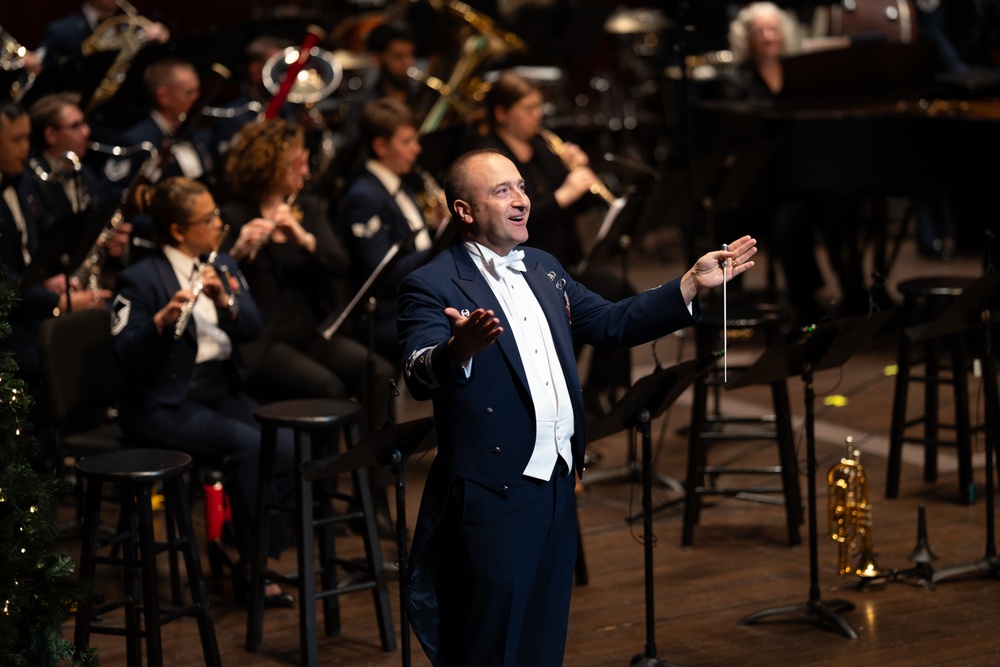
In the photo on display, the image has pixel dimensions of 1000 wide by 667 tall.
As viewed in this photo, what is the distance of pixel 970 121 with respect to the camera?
24.7 ft

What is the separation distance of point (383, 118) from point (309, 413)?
1.83 m

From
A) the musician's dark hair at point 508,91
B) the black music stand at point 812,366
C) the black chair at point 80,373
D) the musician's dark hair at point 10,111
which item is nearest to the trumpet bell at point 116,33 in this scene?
the musician's dark hair at point 10,111

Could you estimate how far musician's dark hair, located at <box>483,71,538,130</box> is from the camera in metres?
6.20

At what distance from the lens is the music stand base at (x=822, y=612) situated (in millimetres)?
4531

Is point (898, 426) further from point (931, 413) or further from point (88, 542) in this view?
point (88, 542)

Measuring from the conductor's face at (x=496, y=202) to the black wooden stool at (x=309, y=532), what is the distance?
128cm

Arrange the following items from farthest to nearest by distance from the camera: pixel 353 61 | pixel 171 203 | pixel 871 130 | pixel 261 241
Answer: pixel 353 61, pixel 871 130, pixel 261 241, pixel 171 203

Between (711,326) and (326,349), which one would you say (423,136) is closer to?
(326,349)

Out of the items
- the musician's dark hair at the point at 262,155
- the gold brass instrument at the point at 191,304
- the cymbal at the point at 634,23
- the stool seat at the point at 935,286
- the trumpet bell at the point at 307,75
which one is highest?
the cymbal at the point at 634,23

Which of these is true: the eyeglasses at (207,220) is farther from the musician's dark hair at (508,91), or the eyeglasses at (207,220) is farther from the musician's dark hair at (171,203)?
the musician's dark hair at (508,91)

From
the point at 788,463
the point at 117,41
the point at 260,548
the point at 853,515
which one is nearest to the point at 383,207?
the point at 260,548

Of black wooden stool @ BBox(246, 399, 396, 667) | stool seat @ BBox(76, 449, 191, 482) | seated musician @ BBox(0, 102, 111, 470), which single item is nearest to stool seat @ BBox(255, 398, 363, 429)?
black wooden stool @ BBox(246, 399, 396, 667)

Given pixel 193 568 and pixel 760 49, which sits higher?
pixel 760 49

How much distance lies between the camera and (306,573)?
445 centimetres
